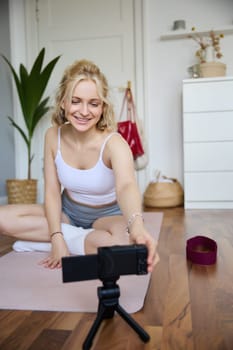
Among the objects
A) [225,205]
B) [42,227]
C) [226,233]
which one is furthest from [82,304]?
[225,205]

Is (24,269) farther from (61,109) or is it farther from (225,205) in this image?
(225,205)

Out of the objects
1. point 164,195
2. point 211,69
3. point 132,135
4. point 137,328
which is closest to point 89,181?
point 137,328

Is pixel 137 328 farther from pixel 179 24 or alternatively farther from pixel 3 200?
pixel 179 24

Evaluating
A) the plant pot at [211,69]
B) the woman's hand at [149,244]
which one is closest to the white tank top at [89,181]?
the woman's hand at [149,244]

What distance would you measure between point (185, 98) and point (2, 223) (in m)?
2.00

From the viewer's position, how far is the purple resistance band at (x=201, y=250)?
53.1 inches

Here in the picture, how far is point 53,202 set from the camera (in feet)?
4.49

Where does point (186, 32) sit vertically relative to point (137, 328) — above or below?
above

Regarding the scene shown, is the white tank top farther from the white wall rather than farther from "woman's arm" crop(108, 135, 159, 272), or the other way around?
the white wall

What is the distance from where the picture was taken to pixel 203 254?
1350 millimetres

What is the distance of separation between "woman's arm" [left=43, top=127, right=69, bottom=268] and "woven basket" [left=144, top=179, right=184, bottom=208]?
181 cm

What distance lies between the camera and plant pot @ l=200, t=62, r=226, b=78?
2.99m

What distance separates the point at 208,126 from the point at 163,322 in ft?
7.61

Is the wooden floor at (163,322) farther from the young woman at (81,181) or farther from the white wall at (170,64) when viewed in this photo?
the white wall at (170,64)
